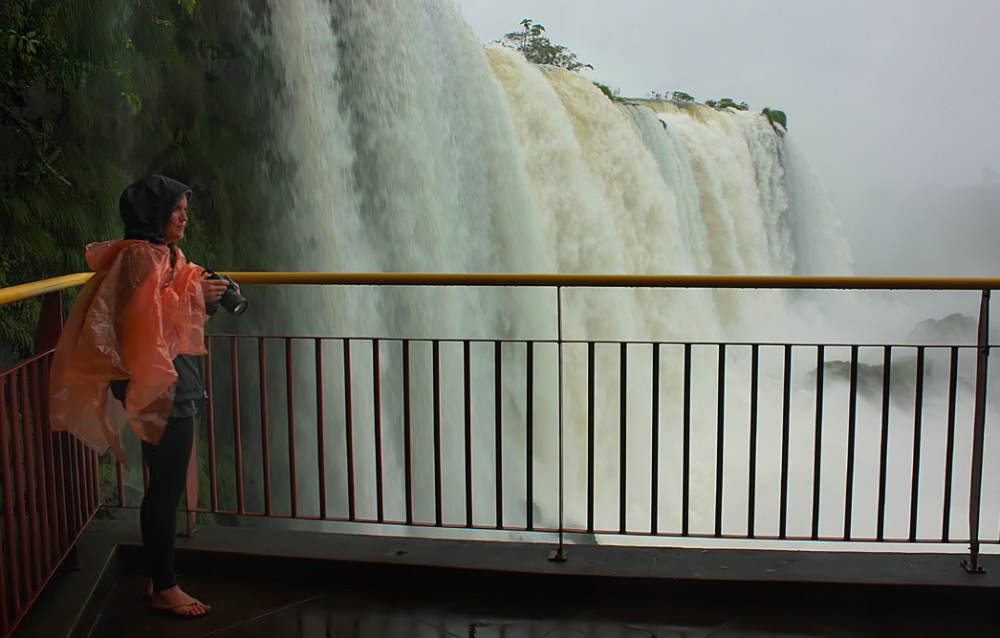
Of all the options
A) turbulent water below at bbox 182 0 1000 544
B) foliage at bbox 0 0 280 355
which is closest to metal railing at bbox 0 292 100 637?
turbulent water below at bbox 182 0 1000 544

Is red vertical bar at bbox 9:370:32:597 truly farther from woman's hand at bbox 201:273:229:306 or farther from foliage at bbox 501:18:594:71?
foliage at bbox 501:18:594:71

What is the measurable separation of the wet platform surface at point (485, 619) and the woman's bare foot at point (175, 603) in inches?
1.1

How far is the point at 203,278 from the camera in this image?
246cm

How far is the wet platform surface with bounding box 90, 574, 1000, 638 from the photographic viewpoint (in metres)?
2.58

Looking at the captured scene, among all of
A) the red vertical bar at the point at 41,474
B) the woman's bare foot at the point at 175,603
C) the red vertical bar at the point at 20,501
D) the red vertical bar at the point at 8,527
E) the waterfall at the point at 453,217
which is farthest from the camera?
the waterfall at the point at 453,217

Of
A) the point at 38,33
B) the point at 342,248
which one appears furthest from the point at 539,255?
the point at 38,33

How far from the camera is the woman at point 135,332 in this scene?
226 cm

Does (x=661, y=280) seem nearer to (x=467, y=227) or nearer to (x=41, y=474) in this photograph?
(x=41, y=474)

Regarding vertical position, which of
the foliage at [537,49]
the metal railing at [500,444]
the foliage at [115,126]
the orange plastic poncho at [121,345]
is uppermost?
the foliage at [537,49]

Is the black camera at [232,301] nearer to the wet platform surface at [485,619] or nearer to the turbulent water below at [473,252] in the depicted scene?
the wet platform surface at [485,619]

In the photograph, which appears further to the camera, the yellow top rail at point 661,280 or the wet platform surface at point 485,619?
the yellow top rail at point 661,280

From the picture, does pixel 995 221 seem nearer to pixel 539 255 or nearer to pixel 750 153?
pixel 750 153

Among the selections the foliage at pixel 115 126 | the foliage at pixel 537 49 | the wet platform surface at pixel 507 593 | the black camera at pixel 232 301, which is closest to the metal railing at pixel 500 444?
the wet platform surface at pixel 507 593

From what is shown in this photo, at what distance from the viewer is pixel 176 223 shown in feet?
7.76
